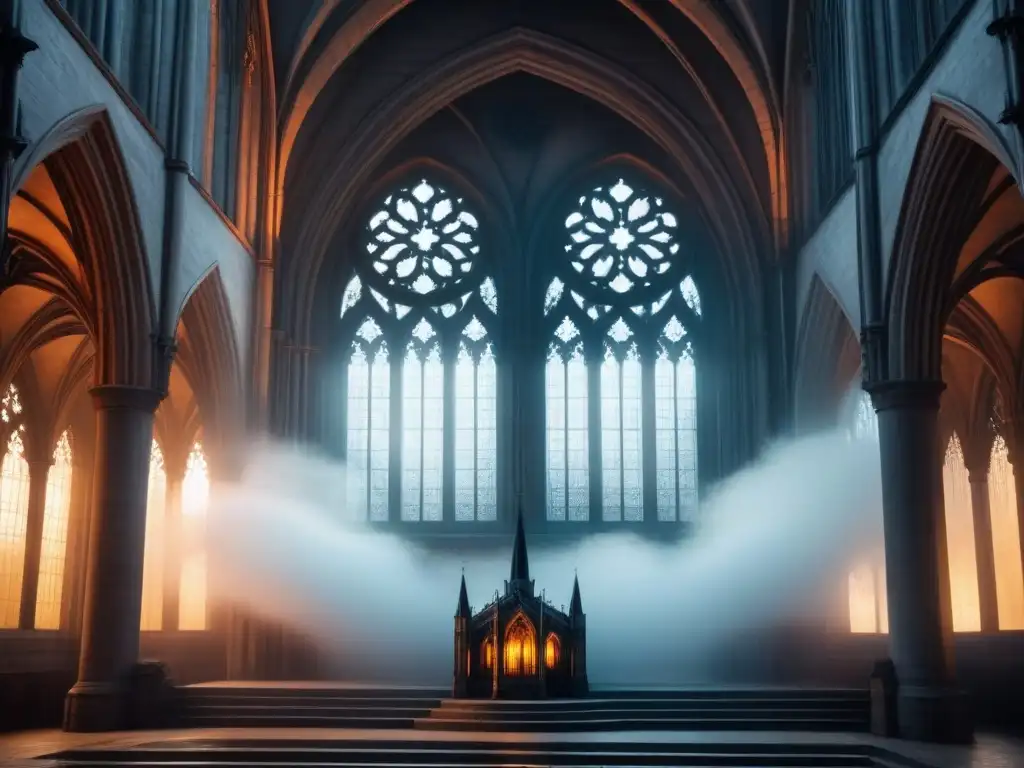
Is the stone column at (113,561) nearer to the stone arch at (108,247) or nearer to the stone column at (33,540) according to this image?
the stone arch at (108,247)

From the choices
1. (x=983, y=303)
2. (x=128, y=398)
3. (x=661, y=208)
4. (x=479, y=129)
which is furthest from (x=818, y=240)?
(x=128, y=398)

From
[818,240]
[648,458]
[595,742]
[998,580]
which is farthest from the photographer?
[648,458]

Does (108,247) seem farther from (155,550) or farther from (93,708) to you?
(155,550)

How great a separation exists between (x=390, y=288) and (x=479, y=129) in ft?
13.7

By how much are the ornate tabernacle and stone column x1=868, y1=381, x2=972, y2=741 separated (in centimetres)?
562

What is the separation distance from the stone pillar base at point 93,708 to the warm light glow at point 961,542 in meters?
16.8

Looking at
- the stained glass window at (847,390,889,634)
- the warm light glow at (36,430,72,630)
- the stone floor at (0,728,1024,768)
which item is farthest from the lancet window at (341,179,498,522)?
the stone floor at (0,728,1024,768)

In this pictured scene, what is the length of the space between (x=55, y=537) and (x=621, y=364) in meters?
13.0

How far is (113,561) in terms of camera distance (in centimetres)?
1858

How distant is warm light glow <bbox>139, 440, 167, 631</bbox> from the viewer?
98.6 feet

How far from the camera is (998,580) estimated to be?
87.1 ft

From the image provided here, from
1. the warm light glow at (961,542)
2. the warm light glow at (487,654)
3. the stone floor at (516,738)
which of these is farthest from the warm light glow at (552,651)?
the warm light glow at (961,542)

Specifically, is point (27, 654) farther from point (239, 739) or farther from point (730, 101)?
point (730, 101)

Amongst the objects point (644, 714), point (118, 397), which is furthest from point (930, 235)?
point (118, 397)
